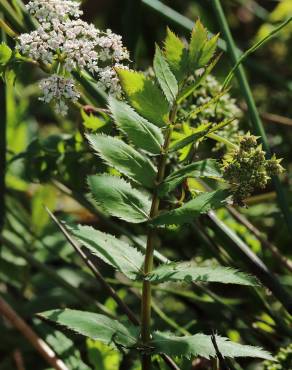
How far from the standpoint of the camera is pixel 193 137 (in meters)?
0.95

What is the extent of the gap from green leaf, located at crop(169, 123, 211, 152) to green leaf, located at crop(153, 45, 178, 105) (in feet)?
0.18

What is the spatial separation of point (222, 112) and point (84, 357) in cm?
56

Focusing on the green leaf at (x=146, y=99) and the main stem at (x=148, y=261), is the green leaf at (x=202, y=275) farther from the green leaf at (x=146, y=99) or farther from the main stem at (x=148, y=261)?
the green leaf at (x=146, y=99)

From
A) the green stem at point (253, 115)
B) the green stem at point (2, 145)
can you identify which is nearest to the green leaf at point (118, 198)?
the green stem at point (253, 115)

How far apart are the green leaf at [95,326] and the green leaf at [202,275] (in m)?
0.09

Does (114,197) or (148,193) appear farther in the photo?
(148,193)

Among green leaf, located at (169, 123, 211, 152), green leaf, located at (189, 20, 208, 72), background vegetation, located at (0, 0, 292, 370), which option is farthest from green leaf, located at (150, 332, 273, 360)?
green leaf, located at (189, 20, 208, 72)

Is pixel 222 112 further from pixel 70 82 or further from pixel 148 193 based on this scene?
pixel 70 82

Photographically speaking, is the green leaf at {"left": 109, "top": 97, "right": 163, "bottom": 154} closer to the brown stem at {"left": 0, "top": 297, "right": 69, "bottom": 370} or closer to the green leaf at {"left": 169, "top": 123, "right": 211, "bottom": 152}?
the green leaf at {"left": 169, "top": 123, "right": 211, "bottom": 152}

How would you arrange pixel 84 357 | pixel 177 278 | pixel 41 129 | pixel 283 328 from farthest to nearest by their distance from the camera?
pixel 41 129
pixel 84 357
pixel 283 328
pixel 177 278

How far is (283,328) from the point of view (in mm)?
1279

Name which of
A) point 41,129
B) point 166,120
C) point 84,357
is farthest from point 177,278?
point 41,129

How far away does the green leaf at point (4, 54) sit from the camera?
1.00m

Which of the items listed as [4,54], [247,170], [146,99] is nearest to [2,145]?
[4,54]
